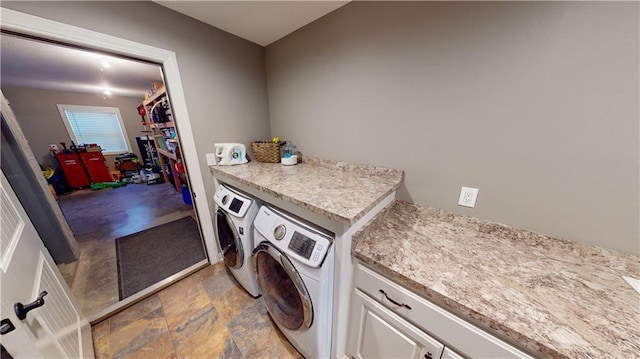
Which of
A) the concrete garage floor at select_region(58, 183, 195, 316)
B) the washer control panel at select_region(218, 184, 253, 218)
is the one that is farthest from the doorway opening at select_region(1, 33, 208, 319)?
the washer control panel at select_region(218, 184, 253, 218)

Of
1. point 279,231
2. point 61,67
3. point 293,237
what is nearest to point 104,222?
point 61,67

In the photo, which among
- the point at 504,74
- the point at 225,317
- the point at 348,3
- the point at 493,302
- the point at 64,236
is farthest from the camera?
the point at 64,236

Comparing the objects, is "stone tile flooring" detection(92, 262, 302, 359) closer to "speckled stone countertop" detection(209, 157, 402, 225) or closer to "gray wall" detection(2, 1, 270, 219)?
"gray wall" detection(2, 1, 270, 219)

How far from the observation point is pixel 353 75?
1338 mm

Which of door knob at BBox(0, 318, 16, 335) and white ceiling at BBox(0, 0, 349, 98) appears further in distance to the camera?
white ceiling at BBox(0, 0, 349, 98)

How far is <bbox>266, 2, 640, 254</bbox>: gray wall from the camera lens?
2.33 feet

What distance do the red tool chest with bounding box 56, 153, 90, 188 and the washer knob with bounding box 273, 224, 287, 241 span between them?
616 cm

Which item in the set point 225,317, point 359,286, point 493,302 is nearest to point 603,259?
point 493,302

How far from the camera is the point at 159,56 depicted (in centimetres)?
127

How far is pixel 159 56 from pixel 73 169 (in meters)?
5.37

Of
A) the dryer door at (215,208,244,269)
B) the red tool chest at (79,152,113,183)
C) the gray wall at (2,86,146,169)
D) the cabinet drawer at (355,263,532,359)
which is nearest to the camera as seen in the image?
the cabinet drawer at (355,263,532,359)

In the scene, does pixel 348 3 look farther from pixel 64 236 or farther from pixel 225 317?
pixel 64 236

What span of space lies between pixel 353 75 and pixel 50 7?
5.45 feet

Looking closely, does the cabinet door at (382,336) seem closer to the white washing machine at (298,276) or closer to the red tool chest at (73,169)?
the white washing machine at (298,276)
